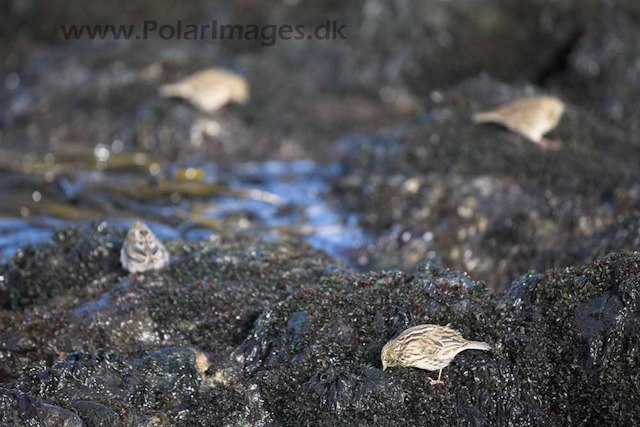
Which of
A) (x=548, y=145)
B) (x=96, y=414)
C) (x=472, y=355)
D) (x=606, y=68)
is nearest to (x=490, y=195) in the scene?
(x=548, y=145)

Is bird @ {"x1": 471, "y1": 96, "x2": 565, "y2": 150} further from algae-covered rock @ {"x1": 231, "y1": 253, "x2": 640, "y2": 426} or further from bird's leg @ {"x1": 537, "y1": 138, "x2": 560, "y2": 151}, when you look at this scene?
algae-covered rock @ {"x1": 231, "y1": 253, "x2": 640, "y2": 426}

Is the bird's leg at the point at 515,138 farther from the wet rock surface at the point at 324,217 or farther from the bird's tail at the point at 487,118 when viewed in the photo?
the bird's tail at the point at 487,118

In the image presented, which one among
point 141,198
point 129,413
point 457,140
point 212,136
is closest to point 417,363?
point 129,413

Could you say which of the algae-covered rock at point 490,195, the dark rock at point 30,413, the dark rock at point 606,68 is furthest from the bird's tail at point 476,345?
the dark rock at point 606,68

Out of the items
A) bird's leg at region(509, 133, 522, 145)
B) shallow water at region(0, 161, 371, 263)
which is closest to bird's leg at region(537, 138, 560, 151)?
bird's leg at region(509, 133, 522, 145)

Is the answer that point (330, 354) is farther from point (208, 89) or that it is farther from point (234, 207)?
point (208, 89)
